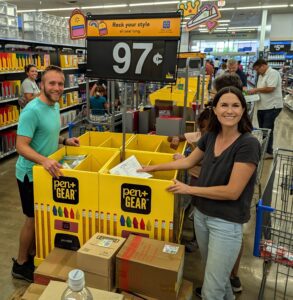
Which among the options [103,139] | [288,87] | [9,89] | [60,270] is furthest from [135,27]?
[288,87]

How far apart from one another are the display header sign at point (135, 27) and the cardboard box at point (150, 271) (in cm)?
149

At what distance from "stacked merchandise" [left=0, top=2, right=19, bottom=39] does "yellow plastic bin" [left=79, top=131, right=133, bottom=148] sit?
390cm

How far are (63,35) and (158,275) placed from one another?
7875 millimetres

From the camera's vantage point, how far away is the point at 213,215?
1833 mm

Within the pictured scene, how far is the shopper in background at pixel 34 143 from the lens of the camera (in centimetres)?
233

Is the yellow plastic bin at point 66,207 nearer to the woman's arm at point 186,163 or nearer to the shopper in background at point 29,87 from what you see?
the woman's arm at point 186,163

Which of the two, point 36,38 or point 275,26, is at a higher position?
point 275,26

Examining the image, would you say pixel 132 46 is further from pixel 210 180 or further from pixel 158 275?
pixel 158 275

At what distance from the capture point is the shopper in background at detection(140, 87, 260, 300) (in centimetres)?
172

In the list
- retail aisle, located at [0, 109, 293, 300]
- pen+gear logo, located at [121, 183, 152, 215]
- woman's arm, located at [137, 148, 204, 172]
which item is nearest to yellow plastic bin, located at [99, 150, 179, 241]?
pen+gear logo, located at [121, 183, 152, 215]

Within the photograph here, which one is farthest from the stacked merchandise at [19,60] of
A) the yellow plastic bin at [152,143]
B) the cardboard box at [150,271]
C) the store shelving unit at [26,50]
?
the cardboard box at [150,271]

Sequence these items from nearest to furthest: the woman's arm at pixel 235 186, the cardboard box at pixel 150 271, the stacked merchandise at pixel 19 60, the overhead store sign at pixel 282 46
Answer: the woman's arm at pixel 235 186, the cardboard box at pixel 150 271, the stacked merchandise at pixel 19 60, the overhead store sign at pixel 282 46

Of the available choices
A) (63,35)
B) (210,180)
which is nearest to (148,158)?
(210,180)

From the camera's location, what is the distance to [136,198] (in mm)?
2254
